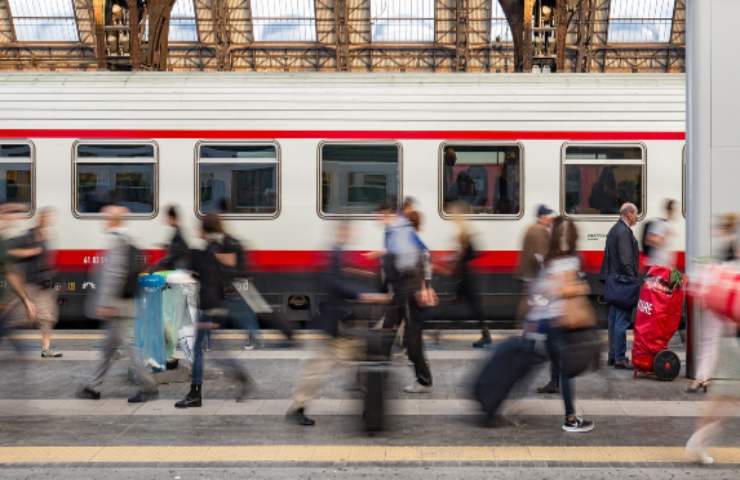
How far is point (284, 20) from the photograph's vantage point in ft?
129

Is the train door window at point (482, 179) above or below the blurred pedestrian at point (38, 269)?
above

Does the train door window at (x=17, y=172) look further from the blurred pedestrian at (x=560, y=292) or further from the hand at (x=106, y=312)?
the blurred pedestrian at (x=560, y=292)

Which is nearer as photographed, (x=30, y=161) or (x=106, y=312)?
(x=106, y=312)

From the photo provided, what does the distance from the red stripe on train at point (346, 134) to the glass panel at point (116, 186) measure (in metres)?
0.42

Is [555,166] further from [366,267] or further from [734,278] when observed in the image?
[734,278]

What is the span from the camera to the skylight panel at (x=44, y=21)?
39219mm

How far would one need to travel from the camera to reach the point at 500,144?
1375 cm

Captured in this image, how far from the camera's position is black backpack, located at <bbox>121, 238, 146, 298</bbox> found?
8.88m

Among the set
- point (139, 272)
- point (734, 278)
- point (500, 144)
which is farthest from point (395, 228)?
point (500, 144)

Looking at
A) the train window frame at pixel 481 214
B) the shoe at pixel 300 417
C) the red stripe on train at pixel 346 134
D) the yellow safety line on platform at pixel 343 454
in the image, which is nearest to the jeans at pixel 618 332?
the train window frame at pixel 481 214

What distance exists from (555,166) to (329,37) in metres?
26.8

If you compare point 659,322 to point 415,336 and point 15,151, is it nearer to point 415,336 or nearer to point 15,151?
point 415,336

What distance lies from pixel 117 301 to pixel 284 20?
104ft

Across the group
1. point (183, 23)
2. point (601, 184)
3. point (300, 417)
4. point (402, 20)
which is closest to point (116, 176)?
point (601, 184)
